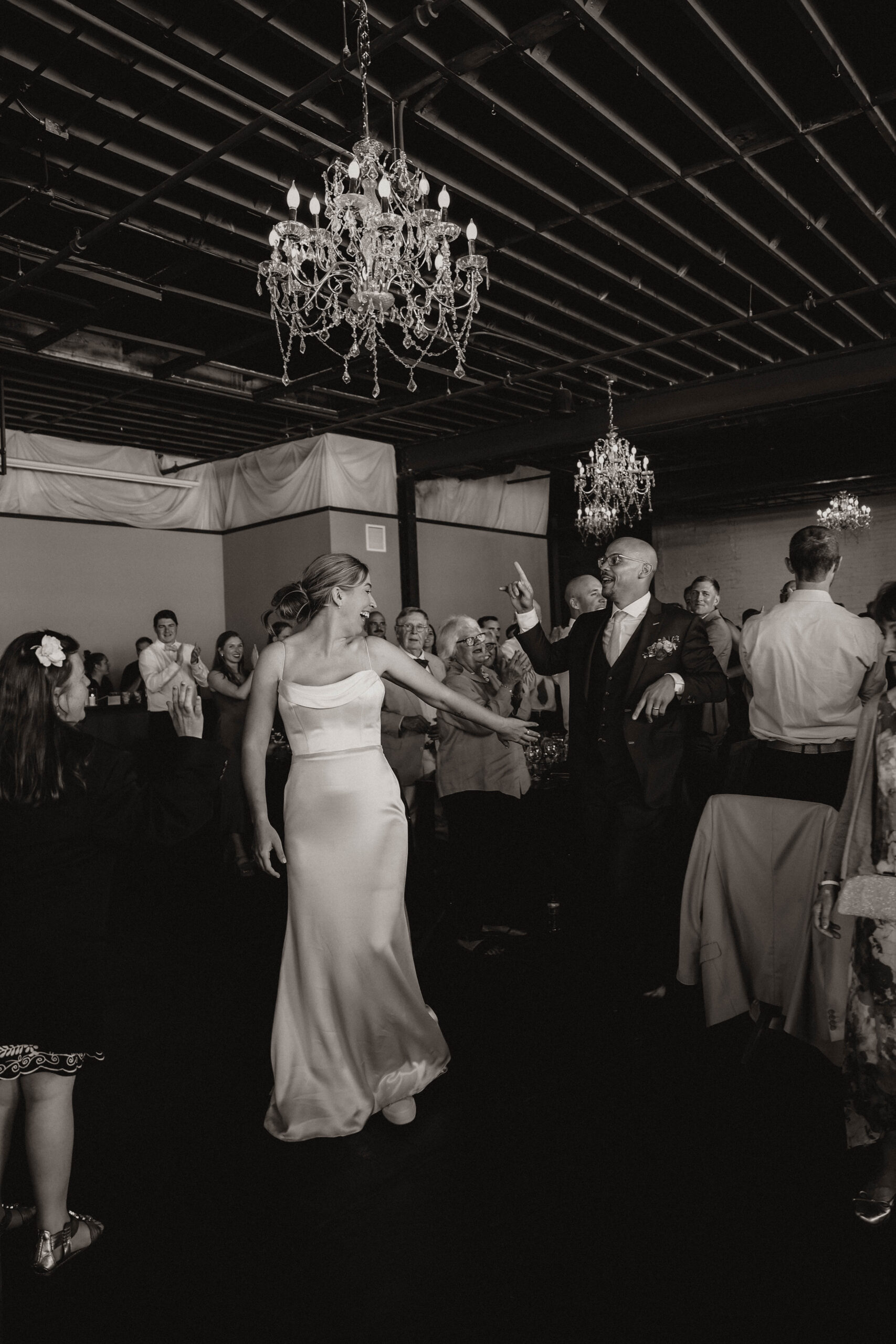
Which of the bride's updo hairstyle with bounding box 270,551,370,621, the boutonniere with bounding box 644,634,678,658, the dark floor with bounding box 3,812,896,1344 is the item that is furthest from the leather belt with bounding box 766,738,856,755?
the bride's updo hairstyle with bounding box 270,551,370,621

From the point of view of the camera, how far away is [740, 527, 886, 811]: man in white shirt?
136 inches

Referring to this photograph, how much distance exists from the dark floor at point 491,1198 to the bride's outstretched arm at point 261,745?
0.88m

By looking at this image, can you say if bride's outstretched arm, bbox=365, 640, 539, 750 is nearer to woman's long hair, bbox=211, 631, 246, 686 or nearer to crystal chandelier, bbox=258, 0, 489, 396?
crystal chandelier, bbox=258, 0, 489, 396

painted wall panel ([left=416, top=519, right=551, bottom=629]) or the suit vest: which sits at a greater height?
painted wall panel ([left=416, top=519, right=551, bottom=629])

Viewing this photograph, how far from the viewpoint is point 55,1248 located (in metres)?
2.19

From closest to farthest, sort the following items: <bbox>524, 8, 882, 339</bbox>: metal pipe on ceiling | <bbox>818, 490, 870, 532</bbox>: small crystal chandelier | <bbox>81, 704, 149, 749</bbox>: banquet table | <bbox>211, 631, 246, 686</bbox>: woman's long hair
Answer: <bbox>524, 8, 882, 339</bbox>: metal pipe on ceiling → <bbox>211, 631, 246, 686</bbox>: woman's long hair → <bbox>81, 704, 149, 749</bbox>: banquet table → <bbox>818, 490, 870, 532</bbox>: small crystal chandelier

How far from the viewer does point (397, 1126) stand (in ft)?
9.23

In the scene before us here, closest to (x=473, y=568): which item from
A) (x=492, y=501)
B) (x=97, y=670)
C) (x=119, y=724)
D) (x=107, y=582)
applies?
(x=492, y=501)

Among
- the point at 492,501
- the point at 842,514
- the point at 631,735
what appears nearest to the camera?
the point at 631,735

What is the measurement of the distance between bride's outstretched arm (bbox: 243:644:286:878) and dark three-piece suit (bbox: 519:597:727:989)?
134 cm

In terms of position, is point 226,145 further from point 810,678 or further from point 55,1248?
point 55,1248

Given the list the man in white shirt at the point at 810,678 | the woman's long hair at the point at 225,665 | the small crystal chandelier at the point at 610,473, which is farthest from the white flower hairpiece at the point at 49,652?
the small crystal chandelier at the point at 610,473

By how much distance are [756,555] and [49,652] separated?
13.5 meters

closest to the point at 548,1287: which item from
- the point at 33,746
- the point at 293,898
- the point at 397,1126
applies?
the point at 397,1126
